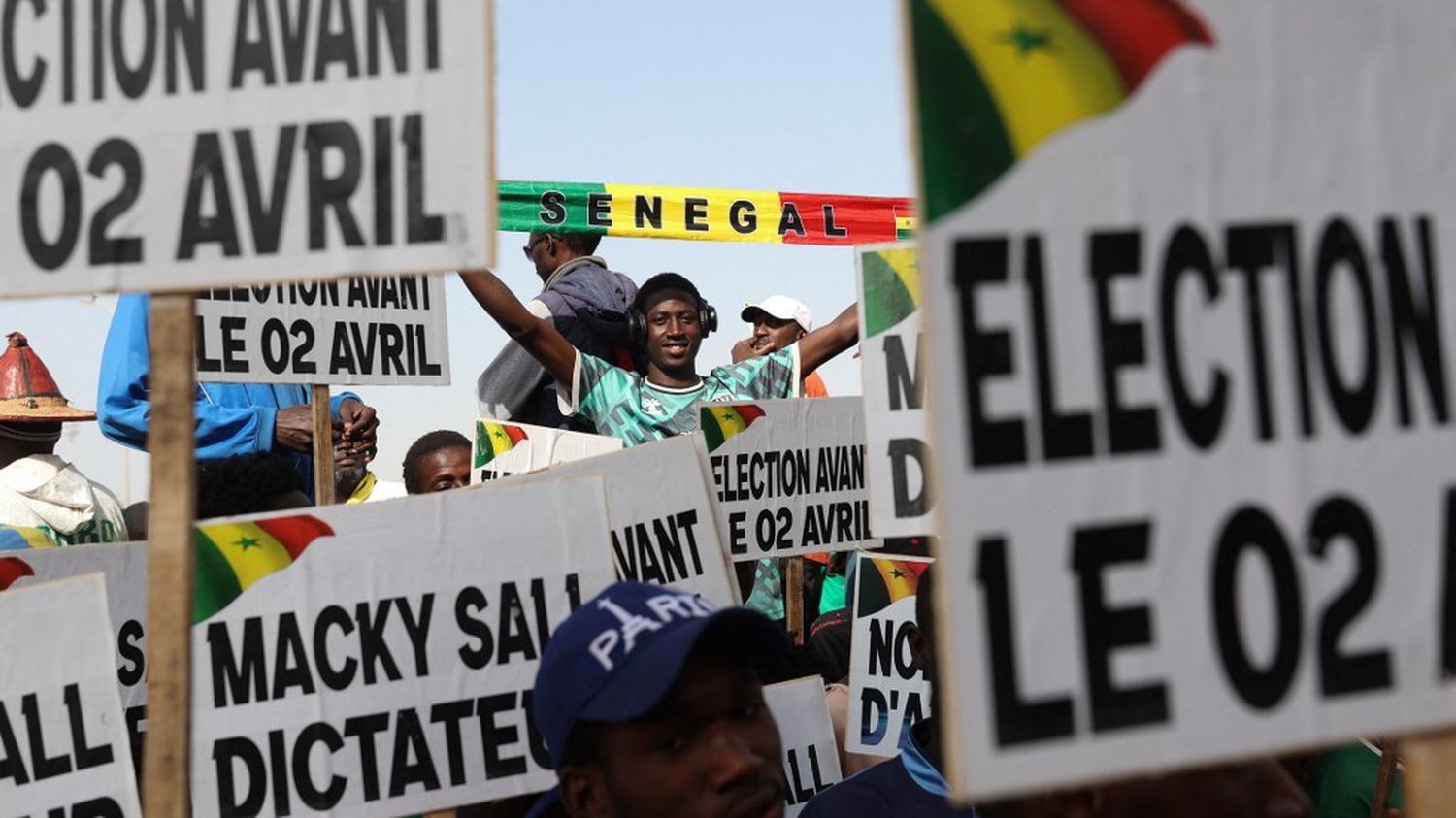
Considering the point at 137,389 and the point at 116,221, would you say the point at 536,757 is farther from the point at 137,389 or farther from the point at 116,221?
the point at 137,389

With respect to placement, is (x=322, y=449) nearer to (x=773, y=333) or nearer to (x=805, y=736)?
(x=805, y=736)

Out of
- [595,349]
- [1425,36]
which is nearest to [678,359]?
[595,349]

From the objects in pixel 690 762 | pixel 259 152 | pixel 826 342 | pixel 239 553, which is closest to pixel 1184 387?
pixel 690 762

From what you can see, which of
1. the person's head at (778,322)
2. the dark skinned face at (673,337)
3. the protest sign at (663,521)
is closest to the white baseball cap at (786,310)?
the person's head at (778,322)

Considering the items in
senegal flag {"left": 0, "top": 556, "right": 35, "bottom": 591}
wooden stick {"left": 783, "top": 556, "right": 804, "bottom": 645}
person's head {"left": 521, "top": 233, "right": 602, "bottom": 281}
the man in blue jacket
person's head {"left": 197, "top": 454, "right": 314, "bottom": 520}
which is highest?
person's head {"left": 521, "top": 233, "right": 602, "bottom": 281}

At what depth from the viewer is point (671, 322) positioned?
7609 millimetres

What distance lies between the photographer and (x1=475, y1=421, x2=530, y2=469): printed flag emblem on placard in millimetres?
6734

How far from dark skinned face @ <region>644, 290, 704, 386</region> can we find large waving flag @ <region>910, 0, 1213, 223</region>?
5.66 m

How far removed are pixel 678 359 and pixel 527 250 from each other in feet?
5.73

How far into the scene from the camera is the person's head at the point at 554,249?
8523 millimetres

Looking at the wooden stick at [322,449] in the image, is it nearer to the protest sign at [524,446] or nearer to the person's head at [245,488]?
the person's head at [245,488]

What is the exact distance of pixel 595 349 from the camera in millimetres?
8008

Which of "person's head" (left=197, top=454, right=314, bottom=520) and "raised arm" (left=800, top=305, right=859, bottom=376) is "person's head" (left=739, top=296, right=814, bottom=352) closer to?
"raised arm" (left=800, top=305, right=859, bottom=376)

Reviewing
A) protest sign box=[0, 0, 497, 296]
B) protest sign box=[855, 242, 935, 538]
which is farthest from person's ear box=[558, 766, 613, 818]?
protest sign box=[855, 242, 935, 538]
